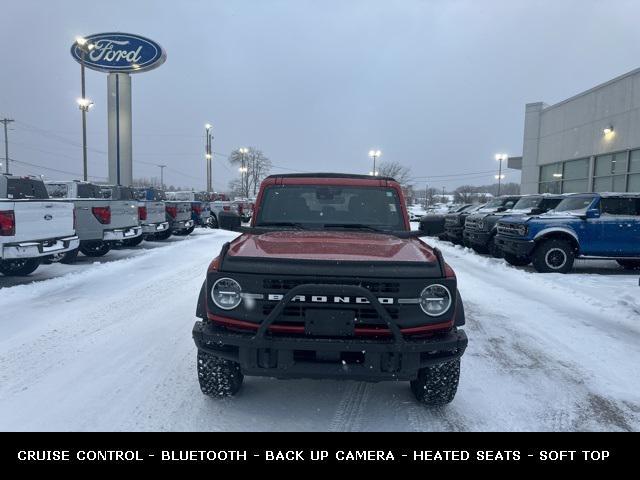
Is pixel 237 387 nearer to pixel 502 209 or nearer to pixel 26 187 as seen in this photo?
pixel 26 187

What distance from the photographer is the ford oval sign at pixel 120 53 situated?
26375 millimetres

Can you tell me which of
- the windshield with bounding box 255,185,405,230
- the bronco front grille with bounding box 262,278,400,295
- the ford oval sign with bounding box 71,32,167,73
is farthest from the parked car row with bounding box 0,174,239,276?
the ford oval sign with bounding box 71,32,167,73

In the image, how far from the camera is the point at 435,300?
10.1 feet

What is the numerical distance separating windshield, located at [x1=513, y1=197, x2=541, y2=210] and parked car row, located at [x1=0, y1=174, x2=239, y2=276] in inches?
453

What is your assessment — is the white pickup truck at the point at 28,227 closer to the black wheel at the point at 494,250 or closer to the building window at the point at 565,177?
the black wheel at the point at 494,250

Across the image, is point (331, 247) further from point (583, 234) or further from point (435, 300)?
point (583, 234)

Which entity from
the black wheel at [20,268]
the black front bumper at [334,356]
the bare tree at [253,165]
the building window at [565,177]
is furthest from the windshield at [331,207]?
the bare tree at [253,165]

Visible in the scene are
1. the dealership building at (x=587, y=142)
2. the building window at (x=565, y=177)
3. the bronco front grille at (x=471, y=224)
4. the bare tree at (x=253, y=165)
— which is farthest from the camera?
the bare tree at (x=253, y=165)

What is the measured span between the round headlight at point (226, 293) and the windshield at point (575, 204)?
32.7 ft

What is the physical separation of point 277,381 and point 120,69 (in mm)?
27884

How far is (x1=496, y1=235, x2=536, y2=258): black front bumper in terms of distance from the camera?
10188 mm

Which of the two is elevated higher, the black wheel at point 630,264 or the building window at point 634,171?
the building window at point 634,171

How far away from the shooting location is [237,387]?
3561 mm
